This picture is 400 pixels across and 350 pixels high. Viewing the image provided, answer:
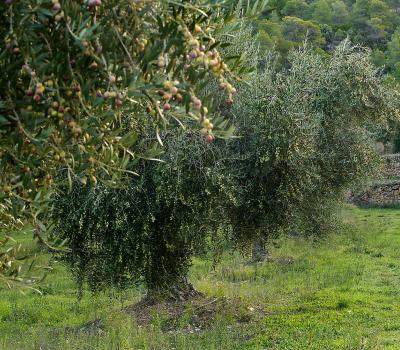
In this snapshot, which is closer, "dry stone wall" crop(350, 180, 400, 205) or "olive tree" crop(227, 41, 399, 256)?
"olive tree" crop(227, 41, 399, 256)

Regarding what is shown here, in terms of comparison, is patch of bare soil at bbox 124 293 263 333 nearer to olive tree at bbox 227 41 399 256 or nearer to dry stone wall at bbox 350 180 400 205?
olive tree at bbox 227 41 399 256

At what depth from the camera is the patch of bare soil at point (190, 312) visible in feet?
42.6

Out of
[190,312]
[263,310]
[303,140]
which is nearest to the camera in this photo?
[303,140]

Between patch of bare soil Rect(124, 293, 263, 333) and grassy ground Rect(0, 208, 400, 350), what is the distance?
5cm

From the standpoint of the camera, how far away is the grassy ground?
11391 mm

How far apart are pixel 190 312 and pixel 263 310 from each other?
1815 mm

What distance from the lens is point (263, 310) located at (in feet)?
46.0

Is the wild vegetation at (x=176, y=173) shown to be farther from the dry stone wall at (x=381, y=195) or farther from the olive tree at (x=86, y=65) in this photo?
the dry stone wall at (x=381, y=195)

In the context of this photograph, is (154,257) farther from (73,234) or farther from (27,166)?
(27,166)

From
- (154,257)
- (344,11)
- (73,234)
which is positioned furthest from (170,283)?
(344,11)

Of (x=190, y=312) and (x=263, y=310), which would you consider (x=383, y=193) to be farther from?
(x=190, y=312)

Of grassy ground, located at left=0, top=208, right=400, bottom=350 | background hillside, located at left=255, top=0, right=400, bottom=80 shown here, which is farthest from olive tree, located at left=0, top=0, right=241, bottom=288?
background hillside, located at left=255, top=0, right=400, bottom=80

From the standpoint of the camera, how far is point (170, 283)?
12.3m

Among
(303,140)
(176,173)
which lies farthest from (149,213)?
(303,140)
